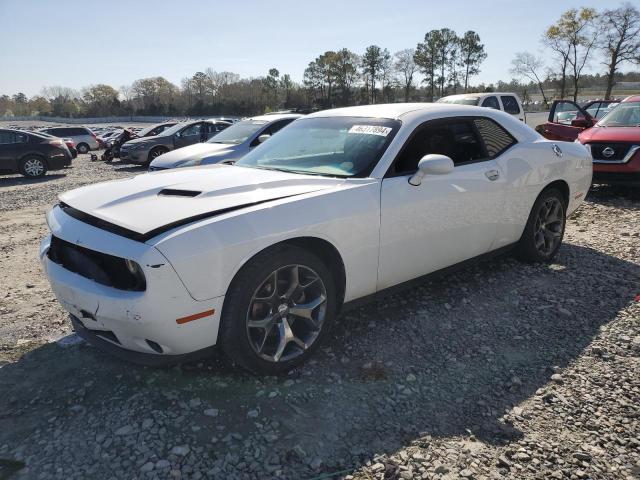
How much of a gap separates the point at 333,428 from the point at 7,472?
1519mm

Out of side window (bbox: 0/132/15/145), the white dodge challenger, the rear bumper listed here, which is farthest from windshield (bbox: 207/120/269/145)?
side window (bbox: 0/132/15/145)

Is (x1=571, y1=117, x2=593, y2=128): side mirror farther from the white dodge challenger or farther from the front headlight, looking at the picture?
the front headlight

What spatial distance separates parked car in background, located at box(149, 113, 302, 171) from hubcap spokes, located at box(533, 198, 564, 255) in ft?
17.3

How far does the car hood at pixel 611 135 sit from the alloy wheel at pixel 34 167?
14.3 meters

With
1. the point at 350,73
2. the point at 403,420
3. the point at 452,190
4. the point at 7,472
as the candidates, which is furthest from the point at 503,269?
the point at 350,73

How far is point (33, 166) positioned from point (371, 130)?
13865mm

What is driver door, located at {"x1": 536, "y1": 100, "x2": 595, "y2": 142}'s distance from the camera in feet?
31.5

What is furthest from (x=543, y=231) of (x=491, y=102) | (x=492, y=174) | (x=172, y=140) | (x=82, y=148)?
(x=82, y=148)

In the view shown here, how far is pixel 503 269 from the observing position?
15.1ft

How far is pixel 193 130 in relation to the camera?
1597 centimetres

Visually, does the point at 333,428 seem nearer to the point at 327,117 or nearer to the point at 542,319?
the point at 542,319

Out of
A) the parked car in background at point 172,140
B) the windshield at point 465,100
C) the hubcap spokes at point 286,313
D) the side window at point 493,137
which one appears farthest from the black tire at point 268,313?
the parked car in background at point 172,140

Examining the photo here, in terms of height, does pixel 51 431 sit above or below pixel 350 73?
below

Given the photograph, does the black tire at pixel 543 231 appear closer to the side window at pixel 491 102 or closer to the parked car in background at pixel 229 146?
the parked car in background at pixel 229 146
